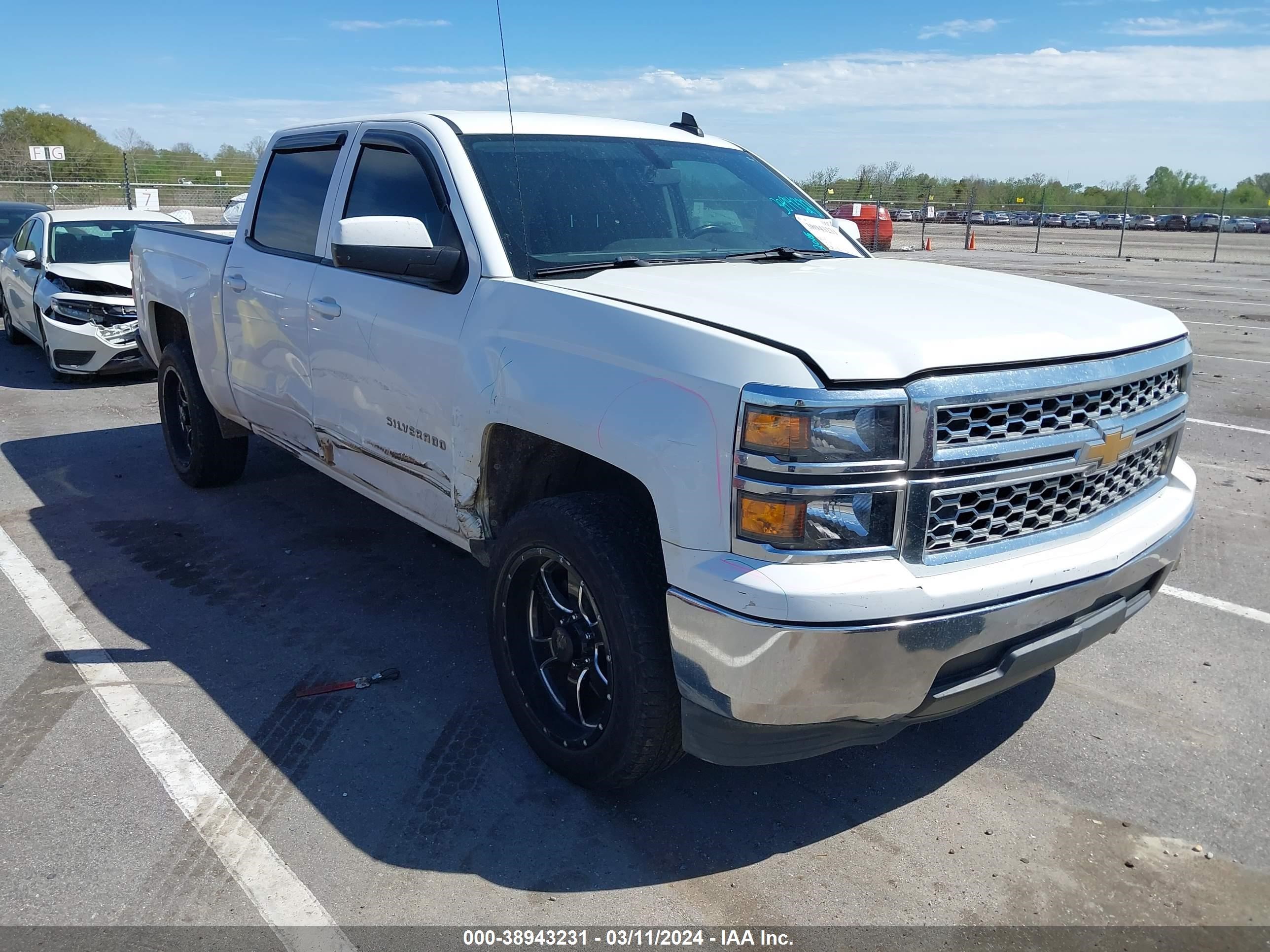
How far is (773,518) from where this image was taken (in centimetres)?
242

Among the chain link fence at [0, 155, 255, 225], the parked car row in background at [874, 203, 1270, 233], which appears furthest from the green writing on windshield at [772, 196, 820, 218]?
the parked car row in background at [874, 203, 1270, 233]

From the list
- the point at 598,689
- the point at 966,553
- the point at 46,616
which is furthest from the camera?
the point at 46,616

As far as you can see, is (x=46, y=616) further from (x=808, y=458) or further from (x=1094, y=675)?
(x=1094, y=675)

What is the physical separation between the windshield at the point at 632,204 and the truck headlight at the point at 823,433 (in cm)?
129

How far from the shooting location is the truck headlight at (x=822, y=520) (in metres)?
2.41

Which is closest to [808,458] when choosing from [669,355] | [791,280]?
[669,355]

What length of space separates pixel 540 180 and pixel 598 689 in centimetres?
185

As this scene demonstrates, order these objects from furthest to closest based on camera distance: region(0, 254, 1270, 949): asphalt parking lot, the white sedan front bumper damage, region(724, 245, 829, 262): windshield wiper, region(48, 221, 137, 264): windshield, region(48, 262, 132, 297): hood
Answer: region(48, 221, 137, 264): windshield, region(48, 262, 132, 297): hood, the white sedan front bumper damage, region(724, 245, 829, 262): windshield wiper, region(0, 254, 1270, 949): asphalt parking lot

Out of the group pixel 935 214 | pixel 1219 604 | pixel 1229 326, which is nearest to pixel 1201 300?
pixel 1229 326

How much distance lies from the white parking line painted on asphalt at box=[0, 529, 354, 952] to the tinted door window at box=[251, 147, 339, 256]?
1.92m

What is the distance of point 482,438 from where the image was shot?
10.8 feet

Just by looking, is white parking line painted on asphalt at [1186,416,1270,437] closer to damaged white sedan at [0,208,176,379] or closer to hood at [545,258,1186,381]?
hood at [545,258,1186,381]

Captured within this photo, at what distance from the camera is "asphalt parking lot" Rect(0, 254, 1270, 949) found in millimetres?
2732

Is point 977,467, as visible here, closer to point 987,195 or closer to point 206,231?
point 206,231
